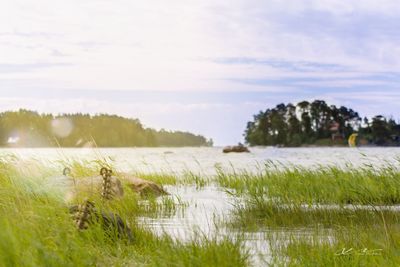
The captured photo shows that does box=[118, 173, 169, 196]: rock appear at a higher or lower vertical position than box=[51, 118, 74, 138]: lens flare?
lower

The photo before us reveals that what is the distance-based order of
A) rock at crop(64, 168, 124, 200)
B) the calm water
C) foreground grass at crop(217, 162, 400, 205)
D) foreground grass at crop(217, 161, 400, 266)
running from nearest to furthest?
foreground grass at crop(217, 161, 400, 266), rock at crop(64, 168, 124, 200), foreground grass at crop(217, 162, 400, 205), the calm water

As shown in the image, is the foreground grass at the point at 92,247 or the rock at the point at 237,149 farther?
the rock at the point at 237,149

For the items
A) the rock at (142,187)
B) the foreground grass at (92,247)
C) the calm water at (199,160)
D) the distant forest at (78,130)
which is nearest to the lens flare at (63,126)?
the distant forest at (78,130)

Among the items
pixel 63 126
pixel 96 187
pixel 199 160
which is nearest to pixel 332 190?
pixel 96 187

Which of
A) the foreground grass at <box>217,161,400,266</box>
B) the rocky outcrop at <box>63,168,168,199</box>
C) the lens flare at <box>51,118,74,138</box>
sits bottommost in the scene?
the foreground grass at <box>217,161,400,266</box>

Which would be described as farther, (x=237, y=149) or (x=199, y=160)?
(x=237, y=149)

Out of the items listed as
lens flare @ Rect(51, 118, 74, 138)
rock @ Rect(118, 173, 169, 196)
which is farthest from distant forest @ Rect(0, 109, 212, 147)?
rock @ Rect(118, 173, 169, 196)

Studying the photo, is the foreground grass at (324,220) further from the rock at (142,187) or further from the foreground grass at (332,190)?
the rock at (142,187)

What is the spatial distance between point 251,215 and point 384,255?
15.0 feet

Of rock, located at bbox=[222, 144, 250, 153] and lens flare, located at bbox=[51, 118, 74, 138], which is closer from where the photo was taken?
rock, located at bbox=[222, 144, 250, 153]

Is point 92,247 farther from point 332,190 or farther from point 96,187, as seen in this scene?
point 332,190

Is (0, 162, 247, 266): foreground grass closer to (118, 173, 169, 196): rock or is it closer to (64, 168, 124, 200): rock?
(64, 168, 124, 200): rock

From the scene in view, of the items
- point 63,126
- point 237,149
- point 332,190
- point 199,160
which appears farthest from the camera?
point 63,126

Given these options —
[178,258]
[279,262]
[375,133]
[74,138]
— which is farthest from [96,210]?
[74,138]
